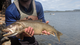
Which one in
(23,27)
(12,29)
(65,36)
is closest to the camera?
(12,29)

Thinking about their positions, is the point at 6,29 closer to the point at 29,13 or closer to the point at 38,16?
the point at 29,13

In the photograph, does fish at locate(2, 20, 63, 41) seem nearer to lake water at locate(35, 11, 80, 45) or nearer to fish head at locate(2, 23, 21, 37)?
fish head at locate(2, 23, 21, 37)

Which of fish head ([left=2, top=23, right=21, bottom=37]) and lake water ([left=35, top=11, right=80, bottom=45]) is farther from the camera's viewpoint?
lake water ([left=35, top=11, right=80, bottom=45])

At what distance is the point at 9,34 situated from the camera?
2.55 metres

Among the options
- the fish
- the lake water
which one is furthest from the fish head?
the lake water

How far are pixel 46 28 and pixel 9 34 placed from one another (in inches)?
57.2

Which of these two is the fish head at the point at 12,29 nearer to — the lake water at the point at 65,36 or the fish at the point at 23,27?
the fish at the point at 23,27

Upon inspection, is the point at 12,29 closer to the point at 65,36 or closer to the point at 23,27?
the point at 23,27

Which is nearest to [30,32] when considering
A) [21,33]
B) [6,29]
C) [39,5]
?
[21,33]

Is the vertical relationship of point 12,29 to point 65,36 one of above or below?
above

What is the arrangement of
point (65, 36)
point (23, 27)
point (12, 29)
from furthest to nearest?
point (65, 36), point (23, 27), point (12, 29)

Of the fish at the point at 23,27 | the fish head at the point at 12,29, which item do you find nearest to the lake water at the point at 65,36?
the fish at the point at 23,27

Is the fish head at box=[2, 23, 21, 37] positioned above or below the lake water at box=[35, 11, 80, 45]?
above

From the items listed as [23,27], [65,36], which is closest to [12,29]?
[23,27]
